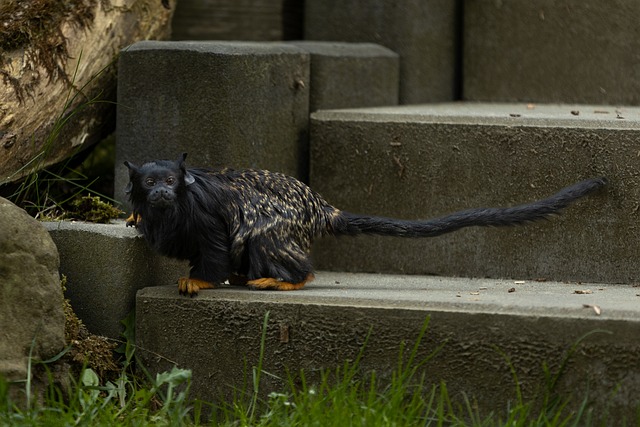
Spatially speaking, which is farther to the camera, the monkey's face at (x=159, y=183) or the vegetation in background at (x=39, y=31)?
the vegetation in background at (x=39, y=31)

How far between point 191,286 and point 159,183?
41cm

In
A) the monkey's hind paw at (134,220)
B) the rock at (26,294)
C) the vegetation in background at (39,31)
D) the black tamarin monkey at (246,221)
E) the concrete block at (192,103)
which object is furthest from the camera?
the concrete block at (192,103)

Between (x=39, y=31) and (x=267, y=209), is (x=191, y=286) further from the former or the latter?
(x=39, y=31)

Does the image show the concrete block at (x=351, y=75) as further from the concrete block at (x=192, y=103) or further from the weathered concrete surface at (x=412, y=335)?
the weathered concrete surface at (x=412, y=335)

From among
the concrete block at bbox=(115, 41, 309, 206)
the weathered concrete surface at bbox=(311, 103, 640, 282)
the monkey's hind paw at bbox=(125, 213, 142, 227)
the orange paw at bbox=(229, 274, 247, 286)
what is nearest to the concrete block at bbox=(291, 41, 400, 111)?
the weathered concrete surface at bbox=(311, 103, 640, 282)

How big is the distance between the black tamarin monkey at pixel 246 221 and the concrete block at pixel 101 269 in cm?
13

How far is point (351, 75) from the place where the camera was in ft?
17.9

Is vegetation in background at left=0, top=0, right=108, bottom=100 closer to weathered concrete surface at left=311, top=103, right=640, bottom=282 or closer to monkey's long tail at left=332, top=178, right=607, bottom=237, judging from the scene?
weathered concrete surface at left=311, top=103, right=640, bottom=282

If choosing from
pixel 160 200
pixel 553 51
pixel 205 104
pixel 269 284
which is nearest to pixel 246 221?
pixel 269 284

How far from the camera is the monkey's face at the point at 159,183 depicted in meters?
3.78

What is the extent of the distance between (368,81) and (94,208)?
1.79 metres

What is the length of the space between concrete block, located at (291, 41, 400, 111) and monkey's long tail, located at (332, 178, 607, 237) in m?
1.10

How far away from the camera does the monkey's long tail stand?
164 inches

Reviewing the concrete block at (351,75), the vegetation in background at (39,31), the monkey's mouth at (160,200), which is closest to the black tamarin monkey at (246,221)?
the monkey's mouth at (160,200)
